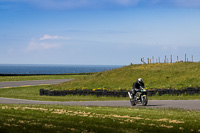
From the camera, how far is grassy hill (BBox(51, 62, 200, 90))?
34625 millimetres

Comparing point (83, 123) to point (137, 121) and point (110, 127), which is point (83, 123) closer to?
point (110, 127)

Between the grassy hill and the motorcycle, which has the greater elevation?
the grassy hill

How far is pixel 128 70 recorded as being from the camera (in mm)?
42281

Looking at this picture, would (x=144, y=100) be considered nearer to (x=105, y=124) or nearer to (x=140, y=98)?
(x=140, y=98)

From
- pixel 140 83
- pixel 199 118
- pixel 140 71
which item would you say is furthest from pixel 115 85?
pixel 199 118

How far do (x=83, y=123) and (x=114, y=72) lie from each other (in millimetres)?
29433

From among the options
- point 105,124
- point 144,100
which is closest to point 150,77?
point 144,100

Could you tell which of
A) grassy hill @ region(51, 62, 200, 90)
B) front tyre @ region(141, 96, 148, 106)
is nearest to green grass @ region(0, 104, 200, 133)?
front tyre @ region(141, 96, 148, 106)

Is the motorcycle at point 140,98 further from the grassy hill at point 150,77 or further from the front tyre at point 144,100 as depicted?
the grassy hill at point 150,77

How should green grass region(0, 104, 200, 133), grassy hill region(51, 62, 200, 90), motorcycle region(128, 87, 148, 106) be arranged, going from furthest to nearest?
grassy hill region(51, 62, 200, 90), motorcycle region(128, 87, 148, 106), green grass region(0, 104, 200, 133)

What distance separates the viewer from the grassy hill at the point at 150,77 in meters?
34.6

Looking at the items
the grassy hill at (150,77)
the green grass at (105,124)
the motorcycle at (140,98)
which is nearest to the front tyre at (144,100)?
the motorcycle at (140,98)

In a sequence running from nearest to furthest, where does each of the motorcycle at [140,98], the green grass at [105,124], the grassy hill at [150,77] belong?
1. the green grass at [105,124]
2. the motorcycle at [140,98]
3. the grassy hill at [150,77]

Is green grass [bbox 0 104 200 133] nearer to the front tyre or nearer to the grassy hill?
the front tyre
